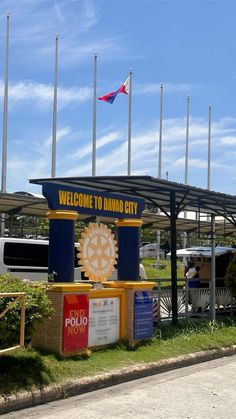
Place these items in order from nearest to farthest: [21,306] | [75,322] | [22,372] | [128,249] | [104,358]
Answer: [21,306] < [22,372] < [75,322] < [104,358] < [128,249]

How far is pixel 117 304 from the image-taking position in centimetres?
1034

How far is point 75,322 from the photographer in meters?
8.92

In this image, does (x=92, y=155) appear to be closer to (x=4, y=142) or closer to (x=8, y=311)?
(x=4, y=142)

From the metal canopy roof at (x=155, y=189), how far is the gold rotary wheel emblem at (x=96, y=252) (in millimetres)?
1317

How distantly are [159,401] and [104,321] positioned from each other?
2789 mm

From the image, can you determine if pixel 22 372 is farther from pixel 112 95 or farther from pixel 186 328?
pixel 112 95

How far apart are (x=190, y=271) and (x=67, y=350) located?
9936 millimetres

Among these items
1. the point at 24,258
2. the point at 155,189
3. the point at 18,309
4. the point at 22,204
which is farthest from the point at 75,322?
the point at 22,204

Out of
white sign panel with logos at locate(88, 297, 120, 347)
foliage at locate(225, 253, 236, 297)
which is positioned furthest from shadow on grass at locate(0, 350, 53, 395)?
foliage at locate(225, 253, 236, 297)

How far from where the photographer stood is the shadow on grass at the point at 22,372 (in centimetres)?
694

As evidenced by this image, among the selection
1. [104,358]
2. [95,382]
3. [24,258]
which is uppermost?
[24,258]

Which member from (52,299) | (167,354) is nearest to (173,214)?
(167,354)

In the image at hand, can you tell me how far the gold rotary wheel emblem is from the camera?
9.74 metres

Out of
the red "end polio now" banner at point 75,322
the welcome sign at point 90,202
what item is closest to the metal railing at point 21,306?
the red "end polio now" banner at point 75,322
